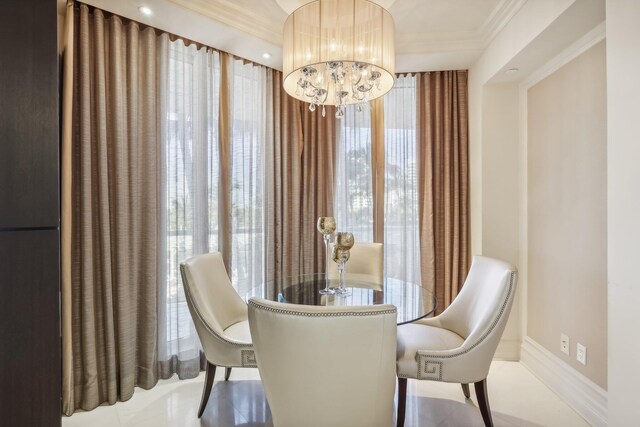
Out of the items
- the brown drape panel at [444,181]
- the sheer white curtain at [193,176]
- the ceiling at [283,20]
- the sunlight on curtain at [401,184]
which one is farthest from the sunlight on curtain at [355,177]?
the sheer white curtain at [193,176]

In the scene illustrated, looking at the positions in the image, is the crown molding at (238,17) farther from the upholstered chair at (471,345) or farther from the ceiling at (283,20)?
the upholstered chair at (471,345)

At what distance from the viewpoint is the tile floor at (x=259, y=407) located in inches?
77.7

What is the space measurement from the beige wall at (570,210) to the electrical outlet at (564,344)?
0.10 ft

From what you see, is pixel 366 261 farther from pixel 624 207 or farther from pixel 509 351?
pixel 624 207

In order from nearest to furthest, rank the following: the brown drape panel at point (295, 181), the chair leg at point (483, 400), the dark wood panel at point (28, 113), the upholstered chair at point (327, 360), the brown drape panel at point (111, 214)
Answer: the dark wood panel at point (28, 113) < the upholstered chair at point (327, 360) < the chair leg at point (483, 400) < the brown drape panel at point (111, 214) < the brown drape panel at point (295, 181)

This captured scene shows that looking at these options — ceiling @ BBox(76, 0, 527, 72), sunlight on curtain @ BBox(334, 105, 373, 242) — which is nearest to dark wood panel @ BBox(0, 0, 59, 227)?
ceiling @ BBox(76, 0, 527, 72)

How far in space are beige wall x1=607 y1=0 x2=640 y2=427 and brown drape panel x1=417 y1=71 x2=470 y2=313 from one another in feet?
5.29

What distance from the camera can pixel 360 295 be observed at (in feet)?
6.72

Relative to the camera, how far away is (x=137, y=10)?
6.99ft

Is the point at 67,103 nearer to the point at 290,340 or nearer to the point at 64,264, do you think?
the point at 64,264

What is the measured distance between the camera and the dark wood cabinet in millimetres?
935

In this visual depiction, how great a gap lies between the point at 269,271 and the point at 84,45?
212 centimetres

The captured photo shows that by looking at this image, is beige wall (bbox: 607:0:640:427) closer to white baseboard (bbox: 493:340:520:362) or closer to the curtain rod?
white baseboard (bbox: 493:340:520:362)

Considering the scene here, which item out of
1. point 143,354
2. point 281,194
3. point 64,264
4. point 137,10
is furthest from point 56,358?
point 281,194
